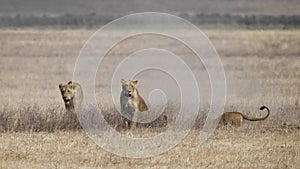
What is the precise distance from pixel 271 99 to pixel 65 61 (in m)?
10.3

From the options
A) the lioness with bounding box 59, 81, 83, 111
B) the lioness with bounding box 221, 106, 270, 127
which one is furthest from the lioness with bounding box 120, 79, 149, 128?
the lioness with bounding box 221, 106, 270, 127

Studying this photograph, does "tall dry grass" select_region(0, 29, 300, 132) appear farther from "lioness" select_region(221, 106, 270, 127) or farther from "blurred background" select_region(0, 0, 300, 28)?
"blurred background" select_region(0, 0, 300, 28)

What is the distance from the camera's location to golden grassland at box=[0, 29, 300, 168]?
48.1 feet

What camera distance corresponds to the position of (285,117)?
19.0 meters

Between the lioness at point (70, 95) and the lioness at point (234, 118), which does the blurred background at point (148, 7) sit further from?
the lioness at point (234, 118)

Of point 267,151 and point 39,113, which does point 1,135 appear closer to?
point 39,113

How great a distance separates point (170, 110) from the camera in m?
18.5

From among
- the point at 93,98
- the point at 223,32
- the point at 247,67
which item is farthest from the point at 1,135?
the point at 223,32

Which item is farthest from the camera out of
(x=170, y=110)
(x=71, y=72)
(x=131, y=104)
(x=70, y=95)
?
(x=71, y=72)

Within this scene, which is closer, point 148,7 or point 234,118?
point 234,118

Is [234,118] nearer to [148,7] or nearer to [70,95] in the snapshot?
[70,95]

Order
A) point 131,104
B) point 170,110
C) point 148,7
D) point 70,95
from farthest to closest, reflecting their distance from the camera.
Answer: point 148,7, point 170,110, point 70,95, point 131,104

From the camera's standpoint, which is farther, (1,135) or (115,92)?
(115,92)

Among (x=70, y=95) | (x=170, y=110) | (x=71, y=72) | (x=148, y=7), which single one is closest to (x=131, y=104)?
(x=170, y=110)
